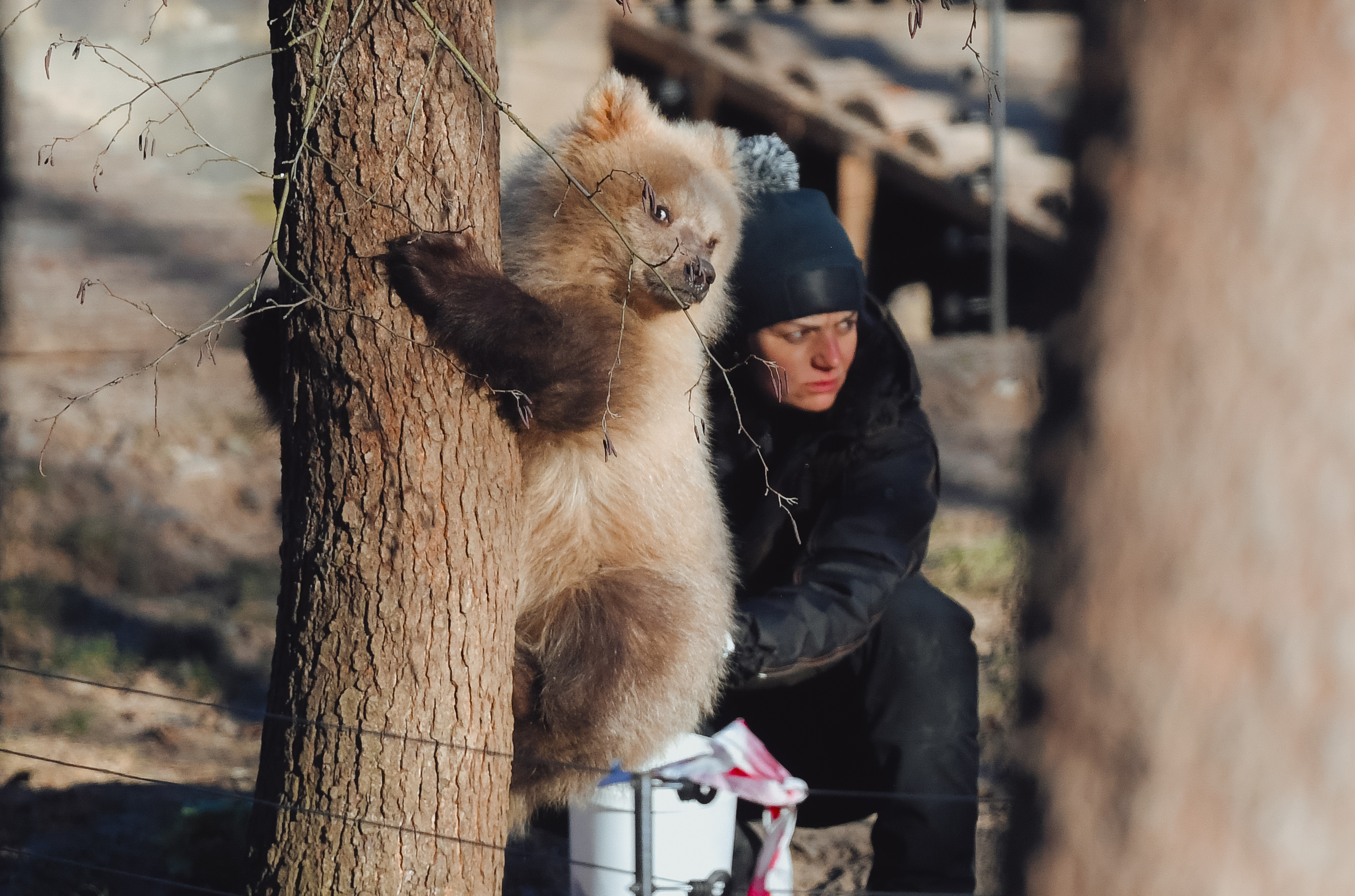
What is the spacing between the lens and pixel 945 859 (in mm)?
3576

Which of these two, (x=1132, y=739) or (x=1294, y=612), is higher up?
(x=1294, y=612)

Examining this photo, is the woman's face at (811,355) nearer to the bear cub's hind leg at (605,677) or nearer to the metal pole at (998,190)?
the bear cub's hind leg at (605,677)

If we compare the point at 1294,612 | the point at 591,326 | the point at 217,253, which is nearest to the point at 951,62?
the point at 217,253

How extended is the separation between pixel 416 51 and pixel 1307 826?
2120 millimetres

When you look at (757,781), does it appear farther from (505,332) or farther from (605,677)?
(505,332)

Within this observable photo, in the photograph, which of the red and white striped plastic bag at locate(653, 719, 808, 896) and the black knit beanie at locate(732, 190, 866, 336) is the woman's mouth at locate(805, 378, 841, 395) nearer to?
the black knit beanie at locate(732, 190, 866, 336)

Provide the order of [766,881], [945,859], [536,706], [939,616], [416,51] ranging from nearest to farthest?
[416,51] < [766,881] < [536,706] < [945,859] < [939,616]

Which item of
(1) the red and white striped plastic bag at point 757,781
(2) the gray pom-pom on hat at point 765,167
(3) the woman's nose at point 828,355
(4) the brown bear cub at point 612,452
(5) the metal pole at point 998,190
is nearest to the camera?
(1) the red and white striped plastic bag at point 757,781

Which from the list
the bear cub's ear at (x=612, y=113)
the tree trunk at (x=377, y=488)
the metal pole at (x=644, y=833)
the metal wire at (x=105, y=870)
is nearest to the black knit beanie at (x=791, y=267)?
the bear cub's ear at (x=612, y=113)

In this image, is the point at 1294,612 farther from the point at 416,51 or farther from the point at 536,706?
the point at 536,706

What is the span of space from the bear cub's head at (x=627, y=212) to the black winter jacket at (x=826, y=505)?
0.52 metres

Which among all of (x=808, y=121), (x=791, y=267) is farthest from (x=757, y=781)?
(x=808, y=121)

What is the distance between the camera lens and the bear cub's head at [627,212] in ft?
11.3

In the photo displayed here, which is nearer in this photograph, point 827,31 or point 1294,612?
point 1294,612
